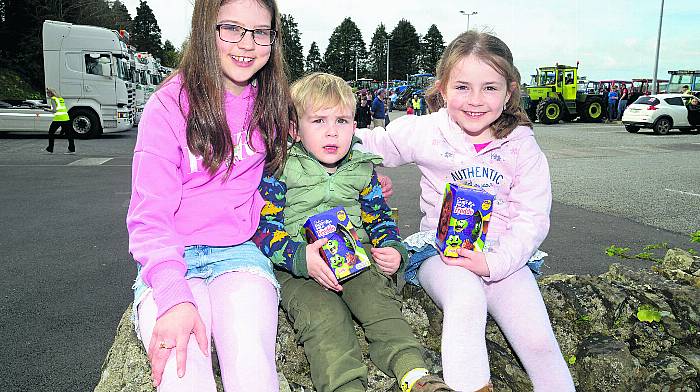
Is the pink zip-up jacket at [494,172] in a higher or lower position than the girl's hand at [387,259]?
higher

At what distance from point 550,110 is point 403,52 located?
76.6 metres

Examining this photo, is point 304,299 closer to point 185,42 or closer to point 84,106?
point 185,42

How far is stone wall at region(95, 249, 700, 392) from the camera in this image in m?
2.28

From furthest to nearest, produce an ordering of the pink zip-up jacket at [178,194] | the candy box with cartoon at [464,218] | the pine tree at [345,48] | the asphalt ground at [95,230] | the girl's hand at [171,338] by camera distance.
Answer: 1. the pine tree at [345,48]
2. the asphalt ground at [95,230]
3. the candy box with cartoon at [464,218]
4. the pink zip-up jacket at [178,194]
5. the girl's hand at [171,338]

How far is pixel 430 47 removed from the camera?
343ft

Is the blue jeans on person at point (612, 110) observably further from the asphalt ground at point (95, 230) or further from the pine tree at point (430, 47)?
the pine tree at point (430, 47)

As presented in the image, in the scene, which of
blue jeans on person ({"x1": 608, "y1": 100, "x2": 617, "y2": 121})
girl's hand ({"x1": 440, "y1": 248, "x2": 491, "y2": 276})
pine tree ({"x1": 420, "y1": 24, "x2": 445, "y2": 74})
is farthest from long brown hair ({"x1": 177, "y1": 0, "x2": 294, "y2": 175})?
pine tree ({"x1": 420, "y1": 24, "x2": 445, "y2": 74})

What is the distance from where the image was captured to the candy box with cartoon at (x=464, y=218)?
2.41 meters

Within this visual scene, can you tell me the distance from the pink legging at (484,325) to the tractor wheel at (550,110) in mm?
27341

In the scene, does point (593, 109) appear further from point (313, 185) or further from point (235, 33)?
point (235, 33)

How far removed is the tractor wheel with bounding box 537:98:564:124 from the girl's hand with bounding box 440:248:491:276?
2746 centimetres

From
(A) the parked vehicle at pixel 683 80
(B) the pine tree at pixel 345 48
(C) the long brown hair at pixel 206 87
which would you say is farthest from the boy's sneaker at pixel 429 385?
(B) the pine tree at pixel 345 48

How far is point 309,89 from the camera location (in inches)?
102

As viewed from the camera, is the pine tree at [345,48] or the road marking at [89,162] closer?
the road marking at [89,162]
